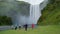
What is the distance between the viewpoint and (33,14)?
289 cm

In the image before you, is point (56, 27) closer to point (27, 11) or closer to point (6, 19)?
point (27, 11)

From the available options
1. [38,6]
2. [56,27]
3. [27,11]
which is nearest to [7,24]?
[27,11]

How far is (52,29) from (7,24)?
2.25ft

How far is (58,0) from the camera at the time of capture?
2.92 metres

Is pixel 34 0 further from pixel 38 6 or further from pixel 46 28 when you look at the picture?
pixel 46 28

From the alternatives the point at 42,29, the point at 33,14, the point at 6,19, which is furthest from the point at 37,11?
the point at 6,19

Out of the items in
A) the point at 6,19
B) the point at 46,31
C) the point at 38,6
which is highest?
the point at 38,6

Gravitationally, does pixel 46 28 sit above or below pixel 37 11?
below

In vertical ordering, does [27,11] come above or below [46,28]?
above

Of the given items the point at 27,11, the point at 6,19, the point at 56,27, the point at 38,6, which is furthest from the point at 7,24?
the point at 56,27

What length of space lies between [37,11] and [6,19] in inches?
19.2

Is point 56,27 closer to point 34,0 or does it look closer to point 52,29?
point 52,29

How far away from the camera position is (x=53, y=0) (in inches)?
115

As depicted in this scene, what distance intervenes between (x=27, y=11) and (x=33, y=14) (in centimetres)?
11
